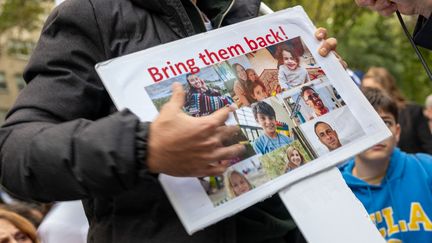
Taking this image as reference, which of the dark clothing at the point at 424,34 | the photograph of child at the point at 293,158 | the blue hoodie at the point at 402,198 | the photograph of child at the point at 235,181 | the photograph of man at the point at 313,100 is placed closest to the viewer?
the photograph of child at the point at 235,181

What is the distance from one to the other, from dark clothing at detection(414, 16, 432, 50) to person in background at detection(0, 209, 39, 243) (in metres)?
2.16

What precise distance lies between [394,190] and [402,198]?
0.08 metres

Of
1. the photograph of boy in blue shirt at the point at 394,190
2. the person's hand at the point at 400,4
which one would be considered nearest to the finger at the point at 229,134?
the person's hand at the point at 400,4

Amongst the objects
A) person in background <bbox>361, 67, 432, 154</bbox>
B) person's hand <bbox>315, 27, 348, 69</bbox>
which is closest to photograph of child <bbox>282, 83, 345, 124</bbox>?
person's hand <bbox>315, 27, 348, 69</bbox>

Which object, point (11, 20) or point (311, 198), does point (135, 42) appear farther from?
point (11, 20)

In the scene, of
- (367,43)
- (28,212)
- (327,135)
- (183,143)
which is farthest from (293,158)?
(367,43)

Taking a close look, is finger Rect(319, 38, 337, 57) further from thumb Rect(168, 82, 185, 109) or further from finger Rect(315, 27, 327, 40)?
thumb Rect(168, 82, 185, 109)

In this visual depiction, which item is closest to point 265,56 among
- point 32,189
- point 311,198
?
point 311,198

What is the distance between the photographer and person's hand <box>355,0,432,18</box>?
209 cm

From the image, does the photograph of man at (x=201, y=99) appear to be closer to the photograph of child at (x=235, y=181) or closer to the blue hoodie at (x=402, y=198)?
the photograph of child at (x=235, y=181)

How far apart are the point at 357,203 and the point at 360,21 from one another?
14.6m

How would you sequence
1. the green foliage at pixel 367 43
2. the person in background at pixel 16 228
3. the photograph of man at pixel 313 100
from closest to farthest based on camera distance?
the photograph of man at pixel 313 100 < the person in background at pixel 16 228 < the green foliage at pixel 367 43

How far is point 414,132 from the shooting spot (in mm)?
5250

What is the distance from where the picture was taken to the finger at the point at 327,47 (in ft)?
6.05
